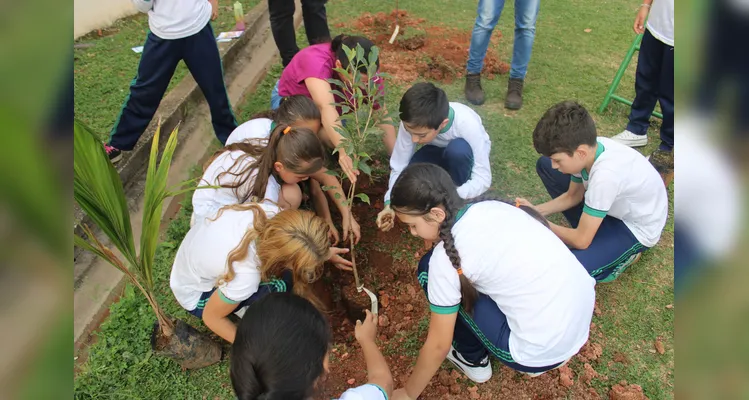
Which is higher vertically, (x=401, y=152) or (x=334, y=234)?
(x=401, y=152)

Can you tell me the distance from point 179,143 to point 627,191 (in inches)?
120

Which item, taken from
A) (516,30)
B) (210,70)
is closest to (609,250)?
(516,30)

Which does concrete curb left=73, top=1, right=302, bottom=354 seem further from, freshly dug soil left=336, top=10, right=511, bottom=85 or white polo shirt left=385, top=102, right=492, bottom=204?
white polo shirt left=385, top=102, right=492, bottom=204

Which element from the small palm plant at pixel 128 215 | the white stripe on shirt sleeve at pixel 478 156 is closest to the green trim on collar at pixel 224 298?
the small palm plant at pixel 128 215

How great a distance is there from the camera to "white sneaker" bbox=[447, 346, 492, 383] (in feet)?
7.16

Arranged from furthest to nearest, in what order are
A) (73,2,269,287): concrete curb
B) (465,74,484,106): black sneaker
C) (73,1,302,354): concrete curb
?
(465,74,484,106): black sneaker < (73,2,269,287): concrete curb < (73,1,302,354): concrete curb

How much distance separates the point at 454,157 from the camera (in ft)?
9.25

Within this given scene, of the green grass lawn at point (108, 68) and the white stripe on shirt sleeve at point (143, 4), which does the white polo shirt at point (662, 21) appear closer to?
the white stripe on shirt sleeve at point (143, 4)

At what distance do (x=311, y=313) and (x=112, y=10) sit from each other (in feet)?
17.4

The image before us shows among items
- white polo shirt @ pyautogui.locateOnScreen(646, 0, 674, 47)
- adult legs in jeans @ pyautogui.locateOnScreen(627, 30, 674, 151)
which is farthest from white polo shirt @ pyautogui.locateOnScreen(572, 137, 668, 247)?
white polo shirt @ pyautogui.locateOnScreen(646, 0, 674, 47)

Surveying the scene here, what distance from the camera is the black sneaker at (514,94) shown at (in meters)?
4.02

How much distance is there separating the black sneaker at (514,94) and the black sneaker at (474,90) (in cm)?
23

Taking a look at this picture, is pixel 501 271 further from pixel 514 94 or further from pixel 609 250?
pixel 514 94

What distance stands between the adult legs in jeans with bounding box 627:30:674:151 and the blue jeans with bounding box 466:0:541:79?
35.6 inches
